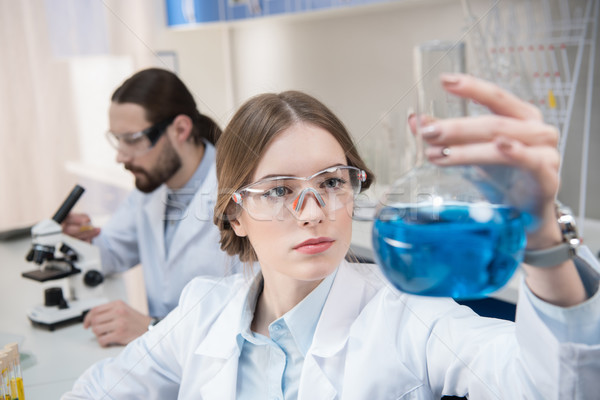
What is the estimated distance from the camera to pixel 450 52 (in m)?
0.50

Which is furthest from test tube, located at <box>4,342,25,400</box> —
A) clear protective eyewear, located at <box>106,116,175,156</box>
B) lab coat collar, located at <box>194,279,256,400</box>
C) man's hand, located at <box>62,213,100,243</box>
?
man's hand, located at <box>62,213,100,243</box>

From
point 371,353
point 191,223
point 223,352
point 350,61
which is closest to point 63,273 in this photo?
point 191,223

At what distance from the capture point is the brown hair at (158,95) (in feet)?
5.97

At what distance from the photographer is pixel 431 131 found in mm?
412

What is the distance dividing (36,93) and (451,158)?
11.2 ft

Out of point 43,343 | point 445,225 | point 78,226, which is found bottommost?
point 43,343

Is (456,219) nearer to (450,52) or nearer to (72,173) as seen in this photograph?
(450,52)

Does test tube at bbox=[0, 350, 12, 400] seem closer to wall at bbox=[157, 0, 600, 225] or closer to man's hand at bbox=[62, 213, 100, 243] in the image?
wall at bbox=[157, 0, 600, 225]

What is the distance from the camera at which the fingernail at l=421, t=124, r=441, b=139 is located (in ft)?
1.35

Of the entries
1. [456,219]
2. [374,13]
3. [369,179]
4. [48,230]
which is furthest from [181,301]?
[374,13]

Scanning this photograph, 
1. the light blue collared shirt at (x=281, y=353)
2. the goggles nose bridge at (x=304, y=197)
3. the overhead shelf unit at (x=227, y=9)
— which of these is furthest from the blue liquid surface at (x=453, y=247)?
→ the overhead shelf unit at (x=227, y=9)

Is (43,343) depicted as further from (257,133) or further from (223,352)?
(257,133)

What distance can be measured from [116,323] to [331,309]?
2.25 feet

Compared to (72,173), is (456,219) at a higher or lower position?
higher
